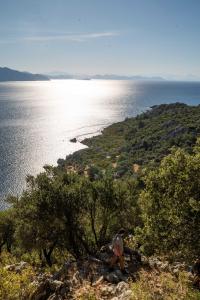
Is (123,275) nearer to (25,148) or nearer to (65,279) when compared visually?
(65,279)

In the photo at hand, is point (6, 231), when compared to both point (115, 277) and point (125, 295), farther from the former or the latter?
point (125, 295)

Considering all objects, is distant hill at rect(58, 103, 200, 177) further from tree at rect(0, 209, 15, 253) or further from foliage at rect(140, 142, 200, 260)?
foliage at rect(140, 142, 200, 260)

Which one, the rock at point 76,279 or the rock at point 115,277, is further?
the rock at point 76,279

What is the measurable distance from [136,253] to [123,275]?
296cm

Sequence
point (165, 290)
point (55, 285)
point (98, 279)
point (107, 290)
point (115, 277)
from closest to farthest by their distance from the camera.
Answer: point (165, 290) < point (107, 290) < point (55, 285) < point (115, 277) < point (98, 279)

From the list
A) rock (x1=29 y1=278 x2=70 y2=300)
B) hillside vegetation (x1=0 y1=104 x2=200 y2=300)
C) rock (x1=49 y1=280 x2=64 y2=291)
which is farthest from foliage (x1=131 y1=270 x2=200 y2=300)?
rock (x1=49 y1=280 x2=64 y2=291)

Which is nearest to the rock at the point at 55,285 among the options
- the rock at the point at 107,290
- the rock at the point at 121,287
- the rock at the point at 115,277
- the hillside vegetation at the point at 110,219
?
the hillside vegetation at the point at 110,219

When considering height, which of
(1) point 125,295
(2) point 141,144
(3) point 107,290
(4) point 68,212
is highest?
(4) point 68,212

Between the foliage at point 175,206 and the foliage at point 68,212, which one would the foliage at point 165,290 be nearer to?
the foliage at point 175,206

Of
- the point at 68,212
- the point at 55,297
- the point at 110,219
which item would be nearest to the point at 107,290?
the point at 55,297

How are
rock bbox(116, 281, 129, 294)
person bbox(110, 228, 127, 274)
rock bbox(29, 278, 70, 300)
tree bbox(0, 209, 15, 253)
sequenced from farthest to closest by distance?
1. tree bbox(0, 209, 15, 253)
2. person bbox(110, 228, 127, 274)
3. rock bbox(29, 278, 70, 300)
4. rock bbox(116, 281, 129, 294)

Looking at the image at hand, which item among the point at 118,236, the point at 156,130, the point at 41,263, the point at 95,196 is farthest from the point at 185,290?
the point at 156,130

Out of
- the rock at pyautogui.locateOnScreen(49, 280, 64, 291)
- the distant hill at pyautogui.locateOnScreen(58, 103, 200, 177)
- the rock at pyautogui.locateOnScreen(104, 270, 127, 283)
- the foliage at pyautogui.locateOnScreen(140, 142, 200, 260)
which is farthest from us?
the distant hill at pyautogui.locateOnScreen(58, 103, 200, 177)

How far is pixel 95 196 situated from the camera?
105ft
